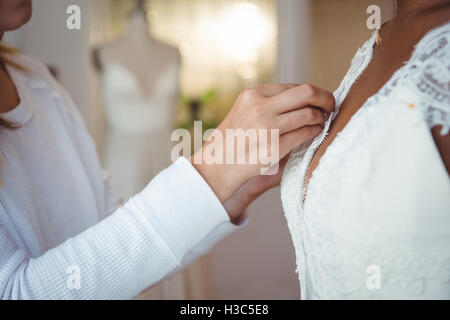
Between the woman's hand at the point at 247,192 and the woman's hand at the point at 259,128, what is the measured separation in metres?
0.13

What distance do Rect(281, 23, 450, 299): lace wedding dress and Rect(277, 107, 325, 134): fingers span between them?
32 millimetres

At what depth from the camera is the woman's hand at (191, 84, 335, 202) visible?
0.37 meters

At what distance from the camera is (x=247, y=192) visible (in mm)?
524

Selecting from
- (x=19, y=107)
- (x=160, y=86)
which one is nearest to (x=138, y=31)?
(x=160, y=86)

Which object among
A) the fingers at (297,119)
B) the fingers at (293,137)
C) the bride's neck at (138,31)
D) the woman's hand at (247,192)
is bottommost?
the woman's hand at (247,192)

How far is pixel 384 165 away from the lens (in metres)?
0.35

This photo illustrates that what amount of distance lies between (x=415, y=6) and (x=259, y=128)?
21cm

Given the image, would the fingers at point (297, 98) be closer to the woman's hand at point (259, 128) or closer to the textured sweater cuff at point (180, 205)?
the woman's hand at point (259, 128)

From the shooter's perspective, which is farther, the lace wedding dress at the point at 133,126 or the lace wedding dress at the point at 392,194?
the lace wedding dress at the point at 133,126

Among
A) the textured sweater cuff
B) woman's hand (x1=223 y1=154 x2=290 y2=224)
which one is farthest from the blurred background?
the textured sweater cuff

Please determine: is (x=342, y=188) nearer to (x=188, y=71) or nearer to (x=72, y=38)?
(x=72, y=38)

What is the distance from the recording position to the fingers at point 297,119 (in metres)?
0.38

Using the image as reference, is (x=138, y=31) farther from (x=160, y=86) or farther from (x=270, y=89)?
(x=270, y=89)

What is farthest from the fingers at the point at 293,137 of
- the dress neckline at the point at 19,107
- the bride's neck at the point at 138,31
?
the bride's neck at the point at 138,31
